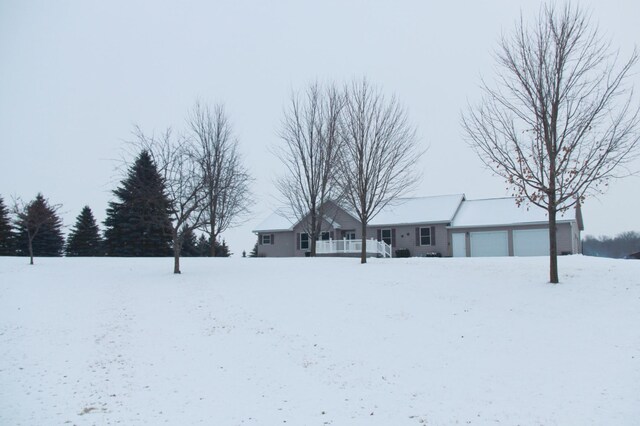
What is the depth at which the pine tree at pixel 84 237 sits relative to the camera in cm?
4700

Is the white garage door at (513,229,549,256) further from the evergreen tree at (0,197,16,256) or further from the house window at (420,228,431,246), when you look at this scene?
the evergreen tree at (0,197,16,256)

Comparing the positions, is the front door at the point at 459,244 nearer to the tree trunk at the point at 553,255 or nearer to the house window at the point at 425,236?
the house window at the point at 425,236

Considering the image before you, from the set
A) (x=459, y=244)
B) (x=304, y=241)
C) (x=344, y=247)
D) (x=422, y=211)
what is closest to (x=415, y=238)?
(x=422, y=211)

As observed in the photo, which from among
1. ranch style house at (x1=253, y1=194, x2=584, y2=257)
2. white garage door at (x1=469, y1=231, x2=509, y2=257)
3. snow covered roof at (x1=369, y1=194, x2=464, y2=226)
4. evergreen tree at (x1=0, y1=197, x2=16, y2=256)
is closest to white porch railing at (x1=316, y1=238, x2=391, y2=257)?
ranch style house at (x1=253, y1=194, x2=584, y2=257)

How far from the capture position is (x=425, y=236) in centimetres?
3522

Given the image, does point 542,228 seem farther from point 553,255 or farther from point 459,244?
point 553,255

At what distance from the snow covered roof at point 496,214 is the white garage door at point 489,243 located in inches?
33.7
